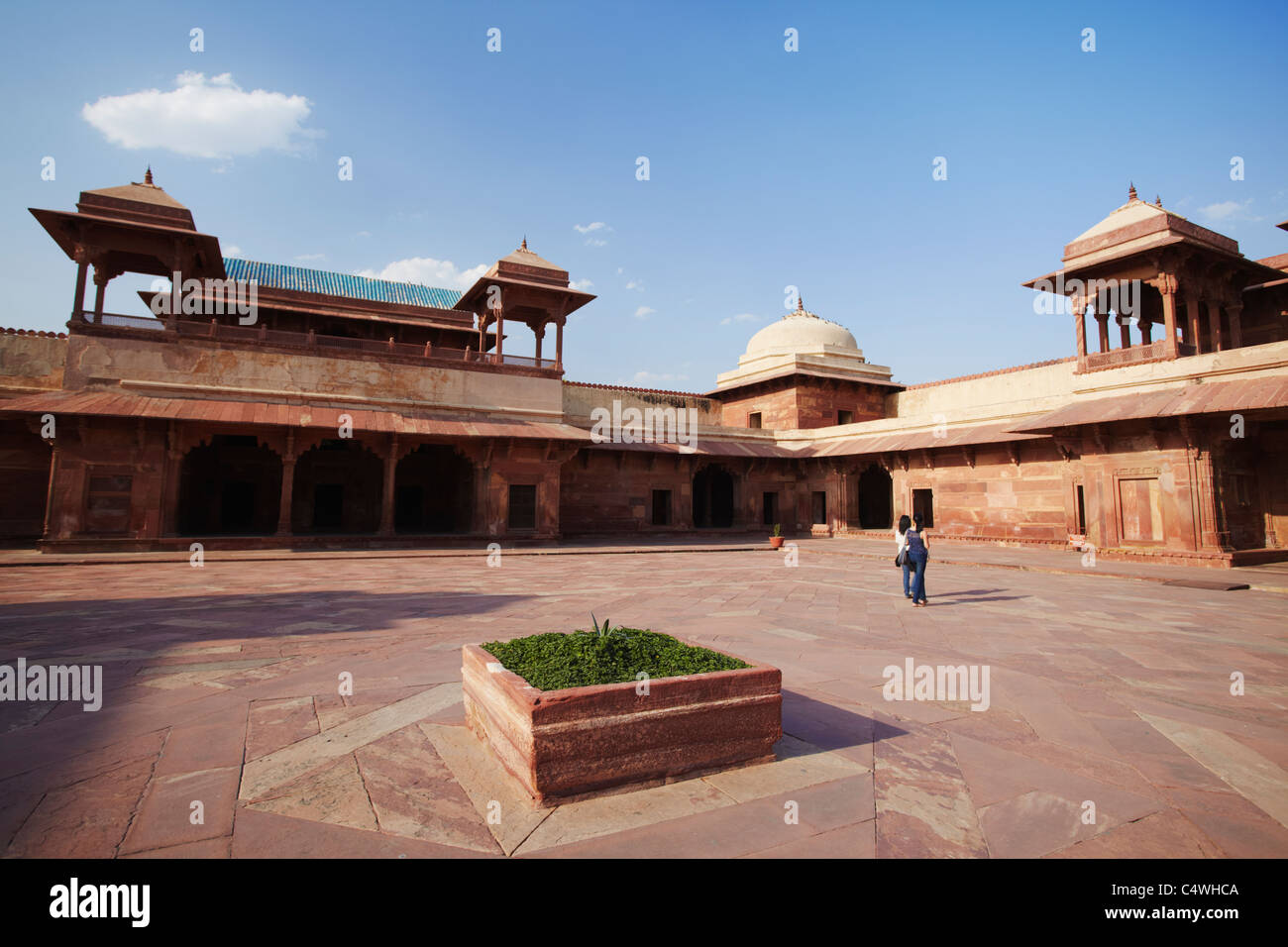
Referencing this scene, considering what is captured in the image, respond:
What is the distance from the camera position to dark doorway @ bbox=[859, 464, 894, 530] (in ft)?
88.2

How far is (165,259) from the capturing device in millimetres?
15609

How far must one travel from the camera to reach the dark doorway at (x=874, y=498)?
26.9 meters

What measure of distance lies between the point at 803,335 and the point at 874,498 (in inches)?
302

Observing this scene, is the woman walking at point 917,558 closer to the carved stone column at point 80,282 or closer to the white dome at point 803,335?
the carved stone column at point 80,282

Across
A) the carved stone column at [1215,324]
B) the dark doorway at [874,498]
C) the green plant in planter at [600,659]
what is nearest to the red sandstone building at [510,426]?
the carved stone column at [1215,324]

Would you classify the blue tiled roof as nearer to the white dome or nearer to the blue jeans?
the white dome

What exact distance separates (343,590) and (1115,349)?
17.5m

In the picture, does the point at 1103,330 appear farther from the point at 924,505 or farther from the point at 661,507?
the point at 661,507

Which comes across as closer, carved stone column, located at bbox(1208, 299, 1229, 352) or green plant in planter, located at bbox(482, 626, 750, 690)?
green plant in planter, located at bbox(482, 626, 750, 690)

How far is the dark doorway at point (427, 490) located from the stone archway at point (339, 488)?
1.01 metres

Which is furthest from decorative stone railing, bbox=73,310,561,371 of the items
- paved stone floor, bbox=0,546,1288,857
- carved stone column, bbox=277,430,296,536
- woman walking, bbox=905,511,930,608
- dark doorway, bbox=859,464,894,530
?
dark doorway, bbox=859,464,894,530

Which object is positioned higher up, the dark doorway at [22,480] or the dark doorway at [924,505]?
the dark doorway at [22,480]

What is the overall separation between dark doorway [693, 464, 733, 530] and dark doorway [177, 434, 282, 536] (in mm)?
15030
